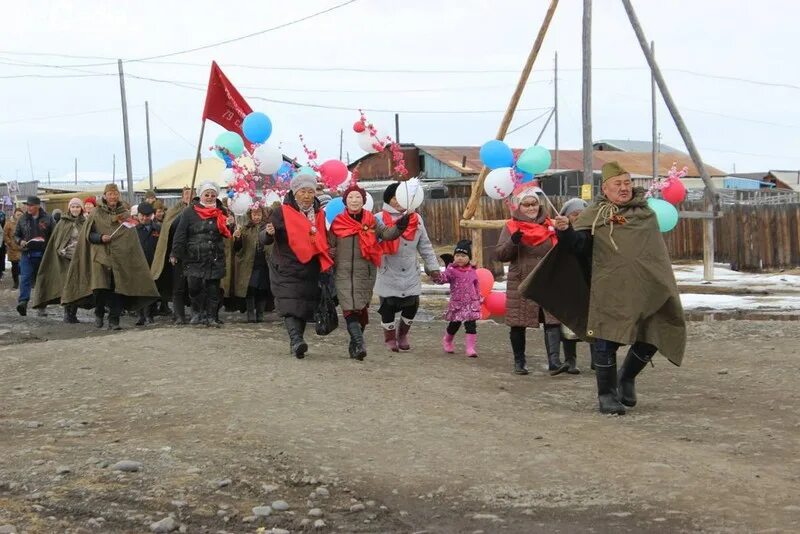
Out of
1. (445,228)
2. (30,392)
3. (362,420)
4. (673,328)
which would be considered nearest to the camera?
(362,420)

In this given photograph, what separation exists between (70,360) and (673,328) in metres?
5.08

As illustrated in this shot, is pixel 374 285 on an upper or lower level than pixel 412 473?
upper

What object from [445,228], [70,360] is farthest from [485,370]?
[445,228]

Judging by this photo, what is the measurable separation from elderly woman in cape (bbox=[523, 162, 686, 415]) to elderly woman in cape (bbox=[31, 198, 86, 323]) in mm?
8763

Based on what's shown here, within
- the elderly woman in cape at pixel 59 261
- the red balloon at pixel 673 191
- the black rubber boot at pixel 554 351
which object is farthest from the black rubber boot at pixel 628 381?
the elderly woman in cape at pixel 59 261

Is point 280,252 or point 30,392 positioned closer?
point 30,392

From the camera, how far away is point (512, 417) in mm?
7188

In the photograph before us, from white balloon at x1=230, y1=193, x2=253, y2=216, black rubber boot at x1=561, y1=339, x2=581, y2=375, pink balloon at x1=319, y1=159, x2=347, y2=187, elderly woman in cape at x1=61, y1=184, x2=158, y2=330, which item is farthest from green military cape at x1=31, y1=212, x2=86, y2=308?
black rubber boot at x1=561, y1=339, x2=581, y2=375

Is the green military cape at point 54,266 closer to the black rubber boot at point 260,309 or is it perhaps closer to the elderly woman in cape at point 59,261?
the elderly woman in cape at point 59,261

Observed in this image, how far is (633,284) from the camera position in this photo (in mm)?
7199

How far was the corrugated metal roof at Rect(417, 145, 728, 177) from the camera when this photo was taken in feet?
163

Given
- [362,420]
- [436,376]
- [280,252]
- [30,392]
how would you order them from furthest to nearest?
[280,252] < [436,376] < [30,392] < [362,420]

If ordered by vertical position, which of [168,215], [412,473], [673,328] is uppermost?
[168,215]

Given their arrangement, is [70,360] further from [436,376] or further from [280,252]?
[436,376]
